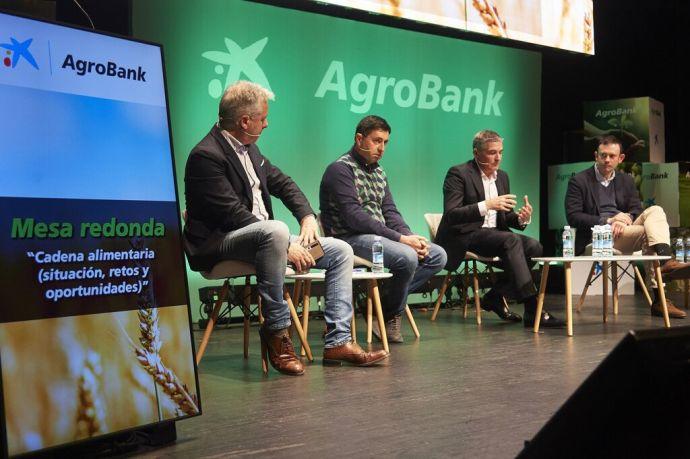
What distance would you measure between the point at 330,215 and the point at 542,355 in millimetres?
1353

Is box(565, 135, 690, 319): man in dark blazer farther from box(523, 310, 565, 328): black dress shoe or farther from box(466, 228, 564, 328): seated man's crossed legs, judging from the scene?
box(523, 310, 565, 328): black dress shoe

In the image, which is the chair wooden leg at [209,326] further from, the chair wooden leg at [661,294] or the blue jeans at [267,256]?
the chair wooden leg at [661,294]

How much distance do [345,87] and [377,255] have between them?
263cm

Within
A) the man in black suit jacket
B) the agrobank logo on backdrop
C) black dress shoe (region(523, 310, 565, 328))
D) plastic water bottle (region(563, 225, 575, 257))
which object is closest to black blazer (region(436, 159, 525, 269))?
the man in black suit jacket

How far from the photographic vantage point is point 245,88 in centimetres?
357

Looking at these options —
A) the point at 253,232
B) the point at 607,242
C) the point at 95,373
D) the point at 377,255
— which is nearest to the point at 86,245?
the point at 95,373

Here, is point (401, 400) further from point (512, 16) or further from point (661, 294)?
point (512, 16)

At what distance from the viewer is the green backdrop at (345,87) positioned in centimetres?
579

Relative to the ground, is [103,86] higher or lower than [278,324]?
higher

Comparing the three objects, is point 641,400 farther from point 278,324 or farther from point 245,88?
point 245,88

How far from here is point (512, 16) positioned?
22.3ft

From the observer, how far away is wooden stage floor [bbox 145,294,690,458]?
7.45 ft

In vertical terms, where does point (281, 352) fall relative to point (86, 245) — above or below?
below

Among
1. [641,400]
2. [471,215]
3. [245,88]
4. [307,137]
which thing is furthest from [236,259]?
[307,137]
